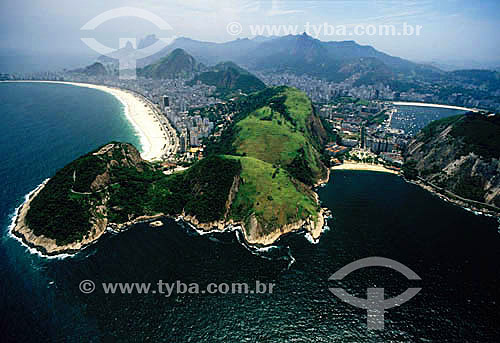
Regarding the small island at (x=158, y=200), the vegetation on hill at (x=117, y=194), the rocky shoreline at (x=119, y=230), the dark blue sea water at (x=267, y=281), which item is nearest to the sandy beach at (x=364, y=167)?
the small island at (x=158, y=200)

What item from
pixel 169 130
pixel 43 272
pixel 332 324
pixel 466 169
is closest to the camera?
pixel 332 324

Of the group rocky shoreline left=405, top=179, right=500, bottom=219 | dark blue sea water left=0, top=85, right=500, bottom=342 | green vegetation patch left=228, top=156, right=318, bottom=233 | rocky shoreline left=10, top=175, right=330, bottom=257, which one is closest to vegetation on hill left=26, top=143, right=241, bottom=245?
rocky shoreline left=10, top=175, right=330, bottom=257

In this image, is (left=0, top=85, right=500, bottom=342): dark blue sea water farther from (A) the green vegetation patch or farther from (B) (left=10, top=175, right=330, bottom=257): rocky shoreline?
(A) the green vegetation patch

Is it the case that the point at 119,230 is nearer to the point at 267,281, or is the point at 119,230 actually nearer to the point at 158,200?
the point at 158,200

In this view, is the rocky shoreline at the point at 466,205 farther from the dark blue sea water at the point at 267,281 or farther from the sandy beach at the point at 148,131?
the sandy beach at the point at 148,131

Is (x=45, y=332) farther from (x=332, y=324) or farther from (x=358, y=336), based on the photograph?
(x=358, y=336)

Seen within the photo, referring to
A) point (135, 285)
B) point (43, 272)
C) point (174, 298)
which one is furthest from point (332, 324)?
point (43, 272)

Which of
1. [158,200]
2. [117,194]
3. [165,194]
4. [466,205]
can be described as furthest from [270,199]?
[466,205]
